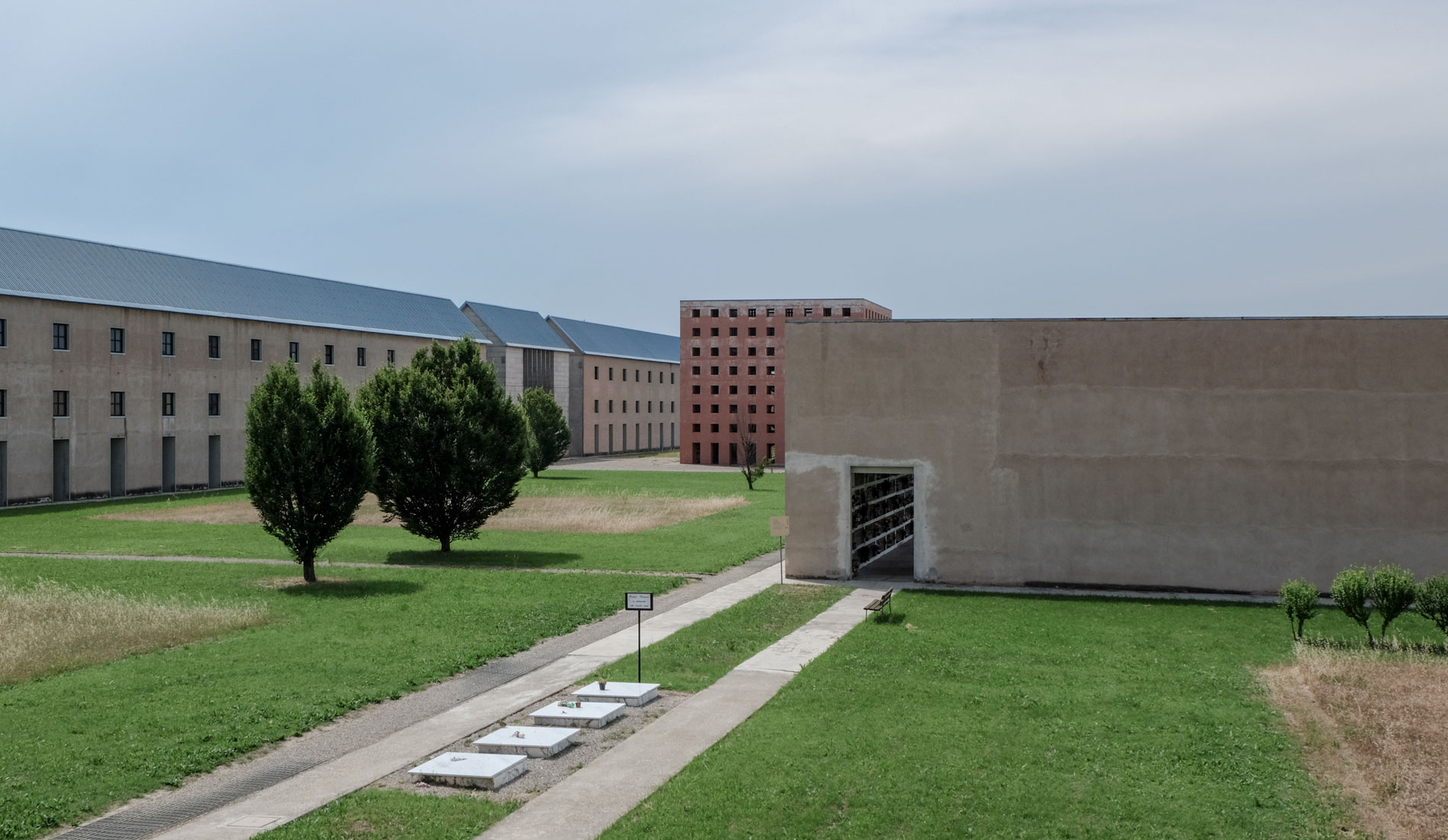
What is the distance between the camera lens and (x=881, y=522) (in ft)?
117

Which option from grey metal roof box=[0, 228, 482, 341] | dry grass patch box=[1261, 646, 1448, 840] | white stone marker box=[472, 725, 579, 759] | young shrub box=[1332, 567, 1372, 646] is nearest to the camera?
dry grass patch box=[1261, 646, 1448, 840]

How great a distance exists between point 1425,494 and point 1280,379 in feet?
13.7

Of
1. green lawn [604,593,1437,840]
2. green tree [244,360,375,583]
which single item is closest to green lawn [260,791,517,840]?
green lawn [604,593,1437,840]

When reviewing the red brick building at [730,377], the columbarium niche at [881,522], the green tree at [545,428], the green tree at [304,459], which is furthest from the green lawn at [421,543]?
the red brick building at [730,377]

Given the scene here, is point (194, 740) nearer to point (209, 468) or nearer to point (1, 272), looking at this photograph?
point (1, 272)

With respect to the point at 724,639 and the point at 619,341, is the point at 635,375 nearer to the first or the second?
the point at 619,341

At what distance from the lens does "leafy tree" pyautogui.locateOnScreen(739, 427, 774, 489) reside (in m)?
71.9

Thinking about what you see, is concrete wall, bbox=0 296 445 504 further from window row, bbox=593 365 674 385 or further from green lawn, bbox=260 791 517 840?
window row, bbox=593 365 674 385

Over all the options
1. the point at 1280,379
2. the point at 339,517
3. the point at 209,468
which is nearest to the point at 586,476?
the point at 209,468

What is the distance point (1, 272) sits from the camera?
5428 cm

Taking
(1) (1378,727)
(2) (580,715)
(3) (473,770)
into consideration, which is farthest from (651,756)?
(1) (1378,727)

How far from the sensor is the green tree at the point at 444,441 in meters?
34.6

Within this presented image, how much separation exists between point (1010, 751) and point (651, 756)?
438 cm

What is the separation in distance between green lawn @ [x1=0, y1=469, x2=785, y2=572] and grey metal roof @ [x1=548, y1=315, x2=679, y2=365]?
6422cm
